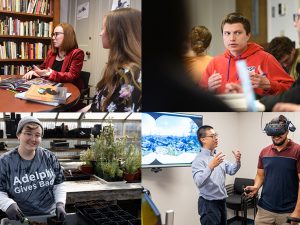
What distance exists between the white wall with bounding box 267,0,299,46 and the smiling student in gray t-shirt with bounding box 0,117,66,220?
4.13ft

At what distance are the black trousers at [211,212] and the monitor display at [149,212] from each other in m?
0.23

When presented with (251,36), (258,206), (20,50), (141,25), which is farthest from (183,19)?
(258,206)

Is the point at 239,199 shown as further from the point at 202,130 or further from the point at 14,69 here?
the point at 14,69

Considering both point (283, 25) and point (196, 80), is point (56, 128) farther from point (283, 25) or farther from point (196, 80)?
point (283, 25)

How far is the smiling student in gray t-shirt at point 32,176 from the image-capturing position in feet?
6.81

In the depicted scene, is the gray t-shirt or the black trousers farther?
the black trousers

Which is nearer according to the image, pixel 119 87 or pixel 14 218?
pixel 14 218

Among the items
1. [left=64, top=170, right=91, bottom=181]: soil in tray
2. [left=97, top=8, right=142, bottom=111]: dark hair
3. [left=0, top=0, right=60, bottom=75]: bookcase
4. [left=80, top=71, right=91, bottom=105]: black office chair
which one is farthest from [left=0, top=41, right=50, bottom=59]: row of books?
[left=64, top=170, right=91, bottom=181]: soil in tray

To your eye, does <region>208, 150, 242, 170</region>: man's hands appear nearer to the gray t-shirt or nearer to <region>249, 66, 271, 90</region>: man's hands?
<region>249, 66, 271, 90</region>: man's hands

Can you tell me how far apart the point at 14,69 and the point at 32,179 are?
0.55 metres

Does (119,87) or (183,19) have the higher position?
(183,19)

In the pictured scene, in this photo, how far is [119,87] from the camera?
2.23m

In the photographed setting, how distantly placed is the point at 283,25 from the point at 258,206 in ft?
3.05

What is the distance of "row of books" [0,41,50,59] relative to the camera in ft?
6.68
